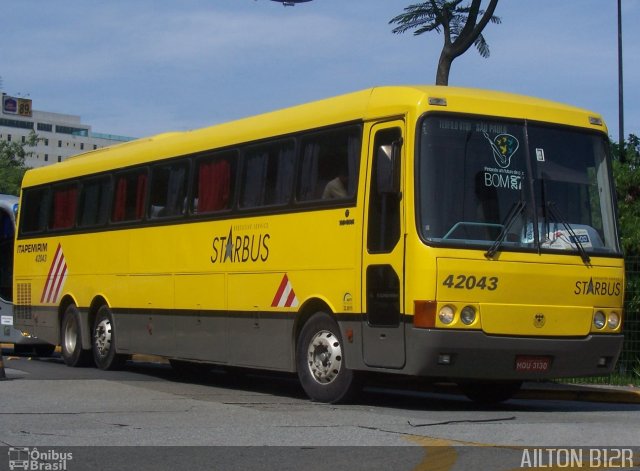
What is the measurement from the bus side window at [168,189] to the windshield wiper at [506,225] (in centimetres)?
561

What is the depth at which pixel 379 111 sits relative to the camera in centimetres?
1271

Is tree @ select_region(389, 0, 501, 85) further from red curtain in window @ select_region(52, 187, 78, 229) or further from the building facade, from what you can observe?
the building facade

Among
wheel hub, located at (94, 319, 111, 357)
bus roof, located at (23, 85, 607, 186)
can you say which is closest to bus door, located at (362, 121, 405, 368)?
bus roof, located at (23, 85, 607, 186)

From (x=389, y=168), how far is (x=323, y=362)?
2.39 metres

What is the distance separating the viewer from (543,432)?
10.5 metres

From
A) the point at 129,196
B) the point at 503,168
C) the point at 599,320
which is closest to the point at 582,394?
the point at 599,320

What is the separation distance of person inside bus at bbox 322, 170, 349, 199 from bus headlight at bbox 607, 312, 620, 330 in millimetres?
3163

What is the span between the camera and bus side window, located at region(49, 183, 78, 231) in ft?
65.3

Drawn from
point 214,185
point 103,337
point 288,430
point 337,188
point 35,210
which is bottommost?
point 288,430

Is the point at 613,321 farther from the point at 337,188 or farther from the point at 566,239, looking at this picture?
the point at 337,188

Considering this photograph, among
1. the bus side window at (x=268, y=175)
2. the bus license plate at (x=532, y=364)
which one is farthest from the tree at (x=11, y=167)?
the bus license plate at (x=532, y=364)
